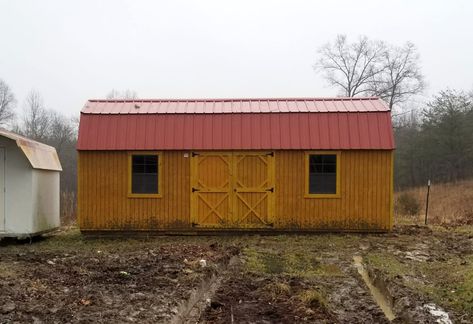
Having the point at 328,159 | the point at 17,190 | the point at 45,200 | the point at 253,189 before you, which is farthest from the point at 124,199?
the point at 328,159

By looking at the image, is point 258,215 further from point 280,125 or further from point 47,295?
point 47,295

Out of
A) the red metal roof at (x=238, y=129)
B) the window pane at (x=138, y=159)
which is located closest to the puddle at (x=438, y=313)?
the red metal roof at (x=238, y=129)

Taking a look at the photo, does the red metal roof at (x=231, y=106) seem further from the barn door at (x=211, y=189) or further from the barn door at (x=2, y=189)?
the barn door at (x=2, y=189)

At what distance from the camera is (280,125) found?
14977mm

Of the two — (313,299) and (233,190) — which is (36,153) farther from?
(313,299)

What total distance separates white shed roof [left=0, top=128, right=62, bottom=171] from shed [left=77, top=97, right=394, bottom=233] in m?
1.08

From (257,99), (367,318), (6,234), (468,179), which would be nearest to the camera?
(367,318)

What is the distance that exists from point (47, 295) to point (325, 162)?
947cm

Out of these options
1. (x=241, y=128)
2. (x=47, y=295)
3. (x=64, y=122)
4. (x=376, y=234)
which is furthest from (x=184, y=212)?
(x=64, y=122)

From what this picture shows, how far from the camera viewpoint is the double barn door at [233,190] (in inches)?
578

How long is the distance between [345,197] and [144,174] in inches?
229

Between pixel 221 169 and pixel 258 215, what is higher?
pixel 221 169

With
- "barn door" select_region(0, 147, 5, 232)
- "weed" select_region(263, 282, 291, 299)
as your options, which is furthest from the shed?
"weed" select_region(263, 282, 291, 299)

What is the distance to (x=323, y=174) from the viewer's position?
14.8 meters
